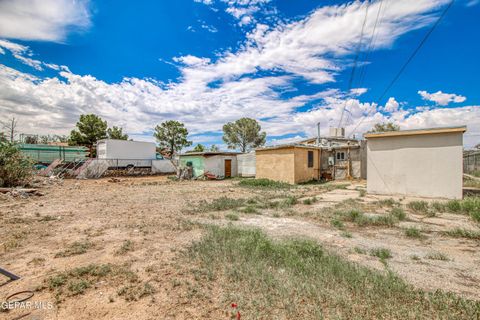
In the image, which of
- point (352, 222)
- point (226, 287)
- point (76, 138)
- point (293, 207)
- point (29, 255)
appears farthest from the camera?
point (76, 138)

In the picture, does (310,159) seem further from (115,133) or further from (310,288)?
(115,133)

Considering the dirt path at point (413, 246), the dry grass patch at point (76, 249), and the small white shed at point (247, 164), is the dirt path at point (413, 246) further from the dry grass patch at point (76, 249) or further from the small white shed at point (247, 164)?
the small white shed at point (247, 164)

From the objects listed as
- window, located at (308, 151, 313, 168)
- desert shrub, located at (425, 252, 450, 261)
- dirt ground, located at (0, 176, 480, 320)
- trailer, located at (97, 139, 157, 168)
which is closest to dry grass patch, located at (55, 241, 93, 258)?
dirt ground, located at (0, 176, 480, 320)

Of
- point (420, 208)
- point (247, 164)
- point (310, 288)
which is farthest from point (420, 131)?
point (247, 164)

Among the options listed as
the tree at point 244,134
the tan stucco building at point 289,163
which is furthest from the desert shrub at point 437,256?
the tree at point 244,134

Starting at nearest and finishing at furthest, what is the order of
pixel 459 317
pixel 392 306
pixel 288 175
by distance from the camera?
1. pixel 459 317
2. pixel 392 306
3. pixel 288 175

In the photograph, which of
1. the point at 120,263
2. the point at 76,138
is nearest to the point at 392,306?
the point at 120,263

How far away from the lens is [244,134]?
38.5 metres

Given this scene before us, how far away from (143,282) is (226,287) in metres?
1.13

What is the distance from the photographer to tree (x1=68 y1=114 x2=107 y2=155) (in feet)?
105

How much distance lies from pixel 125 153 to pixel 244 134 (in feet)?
64.1

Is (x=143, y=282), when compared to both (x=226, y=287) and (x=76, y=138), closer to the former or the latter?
(x=226, y=287)

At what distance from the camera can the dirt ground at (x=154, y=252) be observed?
265cm

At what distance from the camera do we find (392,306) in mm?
2420
